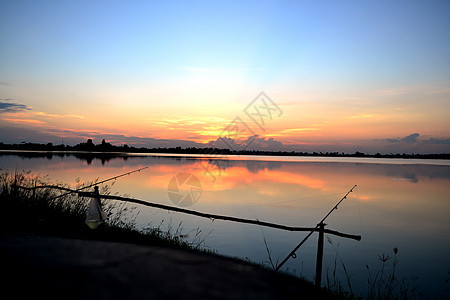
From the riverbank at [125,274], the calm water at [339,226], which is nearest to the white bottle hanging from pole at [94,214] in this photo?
the riverbank at [125,274]

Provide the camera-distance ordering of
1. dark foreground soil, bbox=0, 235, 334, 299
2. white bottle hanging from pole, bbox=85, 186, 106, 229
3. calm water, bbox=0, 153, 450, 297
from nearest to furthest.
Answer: dark foreground soil, bbox=0, 235, 334, 299 → white bottle hanging from pole, bbox=85, 186, 106, 229 → calm water, bbox=0, 153, 450, 297

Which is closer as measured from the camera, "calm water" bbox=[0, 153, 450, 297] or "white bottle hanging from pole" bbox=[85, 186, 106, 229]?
"white bottle hanging from pole" bbox=[85, 186, 106, 229]

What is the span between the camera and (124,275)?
403cm

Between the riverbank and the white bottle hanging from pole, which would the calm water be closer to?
the riverbank

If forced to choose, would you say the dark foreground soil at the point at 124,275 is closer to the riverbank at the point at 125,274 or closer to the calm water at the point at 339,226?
the riverbank at the point at 125,274

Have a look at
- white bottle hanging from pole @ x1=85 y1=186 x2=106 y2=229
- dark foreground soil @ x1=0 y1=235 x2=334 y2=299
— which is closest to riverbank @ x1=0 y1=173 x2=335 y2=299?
dark foreground soil @ x1=0 y1=235 x2=334 y2=299

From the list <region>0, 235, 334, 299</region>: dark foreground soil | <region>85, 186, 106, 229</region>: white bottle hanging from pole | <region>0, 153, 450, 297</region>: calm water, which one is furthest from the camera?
<region>0, 153, 450, 297</region>: calm water

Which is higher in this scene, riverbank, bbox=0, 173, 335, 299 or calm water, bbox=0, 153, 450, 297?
riverbank, bbox=0, 173, 335, 299

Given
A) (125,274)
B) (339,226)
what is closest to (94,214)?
(125,274)

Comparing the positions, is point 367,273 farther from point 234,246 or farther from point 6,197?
point 6,197

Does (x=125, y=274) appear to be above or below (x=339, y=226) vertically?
above

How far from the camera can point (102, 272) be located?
4047 millimetres

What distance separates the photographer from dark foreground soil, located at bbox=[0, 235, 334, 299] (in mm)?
3553

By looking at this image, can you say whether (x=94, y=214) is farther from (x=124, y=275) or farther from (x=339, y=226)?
(x=339, y=226)
